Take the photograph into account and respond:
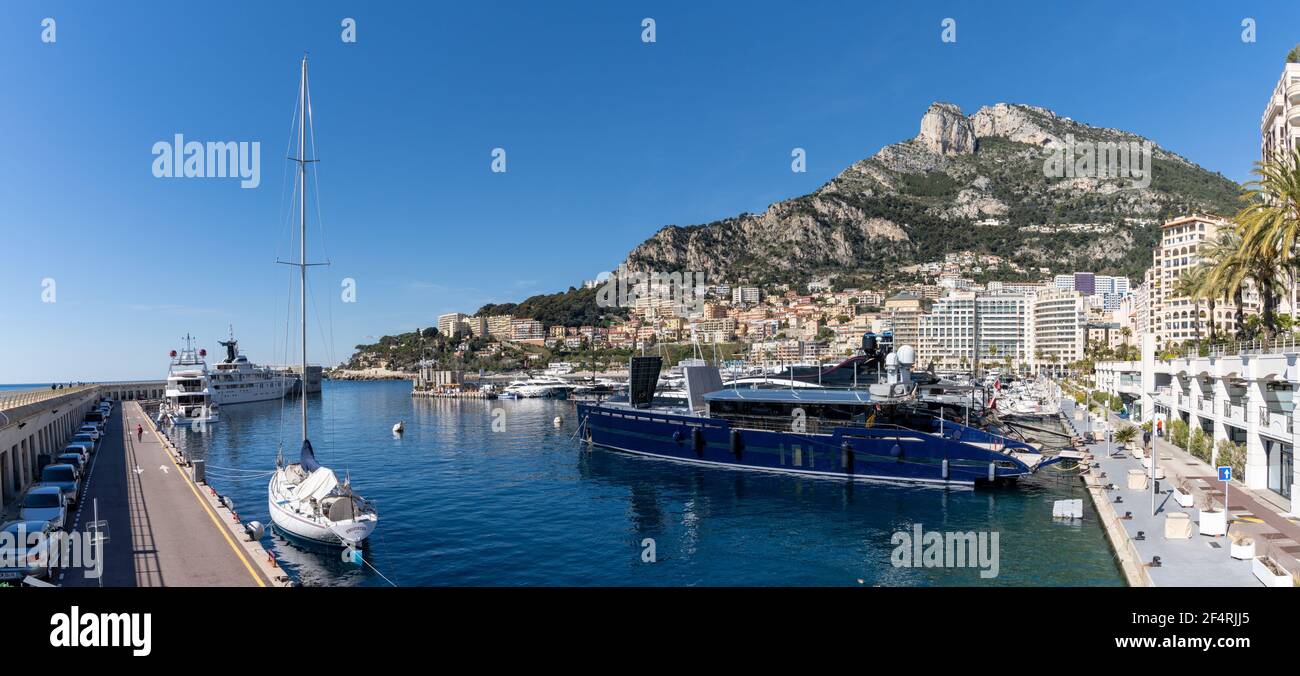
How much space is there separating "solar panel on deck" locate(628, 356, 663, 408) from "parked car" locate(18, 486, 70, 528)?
96.8 ft

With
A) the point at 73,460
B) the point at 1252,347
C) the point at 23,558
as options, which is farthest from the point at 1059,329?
the point at 23,558

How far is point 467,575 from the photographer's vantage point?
55.4ft

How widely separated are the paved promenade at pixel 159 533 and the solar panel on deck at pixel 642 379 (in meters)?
24.7

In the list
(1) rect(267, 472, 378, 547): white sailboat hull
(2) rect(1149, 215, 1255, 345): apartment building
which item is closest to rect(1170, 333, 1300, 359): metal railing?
(1) rect(267, 472, 378, 547): white sailboat hull

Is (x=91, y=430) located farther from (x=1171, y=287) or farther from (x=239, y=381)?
(x=1171, y=287)

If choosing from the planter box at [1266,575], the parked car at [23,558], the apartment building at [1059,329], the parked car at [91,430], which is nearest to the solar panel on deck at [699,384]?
the planter box at [1266,575]

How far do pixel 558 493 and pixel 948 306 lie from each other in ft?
441

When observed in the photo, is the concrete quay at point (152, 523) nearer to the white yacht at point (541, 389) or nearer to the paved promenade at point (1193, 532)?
the paved promenade at point (1193, 532)

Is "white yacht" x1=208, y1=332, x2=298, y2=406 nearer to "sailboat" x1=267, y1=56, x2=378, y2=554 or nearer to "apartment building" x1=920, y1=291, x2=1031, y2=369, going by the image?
"sailboat" x1=267, y1=56, x2=378, y2=554

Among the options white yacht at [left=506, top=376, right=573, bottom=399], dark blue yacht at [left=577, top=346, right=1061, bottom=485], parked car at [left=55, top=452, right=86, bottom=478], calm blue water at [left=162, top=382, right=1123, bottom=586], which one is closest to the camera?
calm blue water at [left=162, top=382, right=1123, bottom=586]

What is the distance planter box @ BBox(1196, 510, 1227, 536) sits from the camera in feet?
45.6

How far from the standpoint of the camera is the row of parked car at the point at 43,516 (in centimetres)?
1138

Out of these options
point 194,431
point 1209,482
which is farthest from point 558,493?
point 194,431

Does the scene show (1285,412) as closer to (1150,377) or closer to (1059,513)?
(1059,513)
